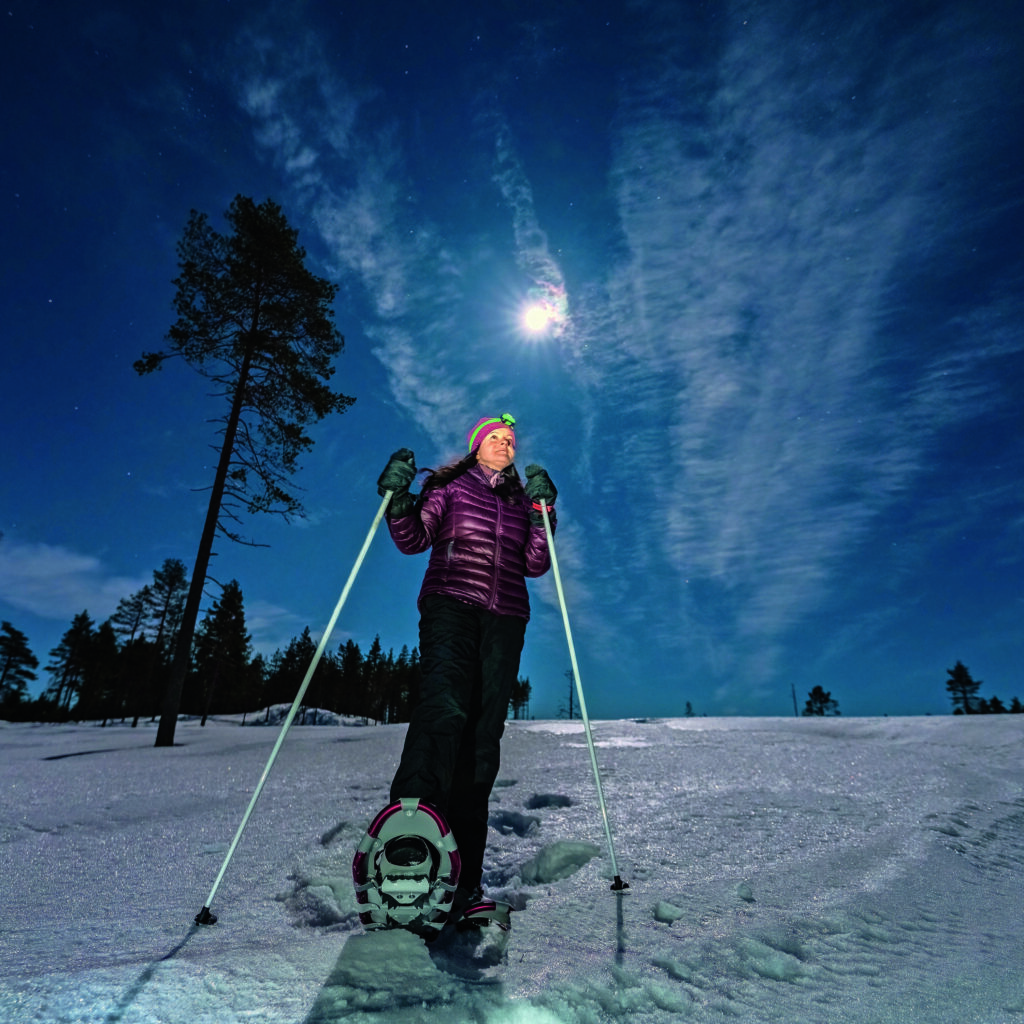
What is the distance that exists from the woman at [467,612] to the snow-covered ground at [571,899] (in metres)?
0.49

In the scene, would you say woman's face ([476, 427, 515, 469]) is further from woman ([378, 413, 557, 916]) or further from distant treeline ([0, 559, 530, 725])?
distant treeline ([0, 559, 530, 725])

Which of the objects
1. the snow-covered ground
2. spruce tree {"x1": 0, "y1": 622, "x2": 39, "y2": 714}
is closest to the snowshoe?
the snow-covered ground

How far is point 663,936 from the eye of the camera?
191 centimetres

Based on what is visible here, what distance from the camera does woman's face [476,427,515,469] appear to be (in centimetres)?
314

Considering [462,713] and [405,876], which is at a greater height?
[462,713]

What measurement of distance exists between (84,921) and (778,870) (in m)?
2.94

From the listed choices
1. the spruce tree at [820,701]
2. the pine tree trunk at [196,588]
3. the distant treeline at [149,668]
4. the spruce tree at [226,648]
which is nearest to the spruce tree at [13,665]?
the distant treeline at [149,668]

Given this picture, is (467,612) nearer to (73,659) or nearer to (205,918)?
(205,918)

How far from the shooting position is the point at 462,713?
2307 millimetres

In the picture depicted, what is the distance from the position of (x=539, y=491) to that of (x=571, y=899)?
6.25 feet

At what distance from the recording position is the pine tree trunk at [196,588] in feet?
30.5

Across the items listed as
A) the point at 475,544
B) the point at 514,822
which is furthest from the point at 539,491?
the point at 514,822

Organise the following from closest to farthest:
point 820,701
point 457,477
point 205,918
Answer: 1. point 205,918
2. point 457,477
3. point 820,701

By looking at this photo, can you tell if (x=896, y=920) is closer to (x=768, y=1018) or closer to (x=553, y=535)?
(x=768, y=1018)
